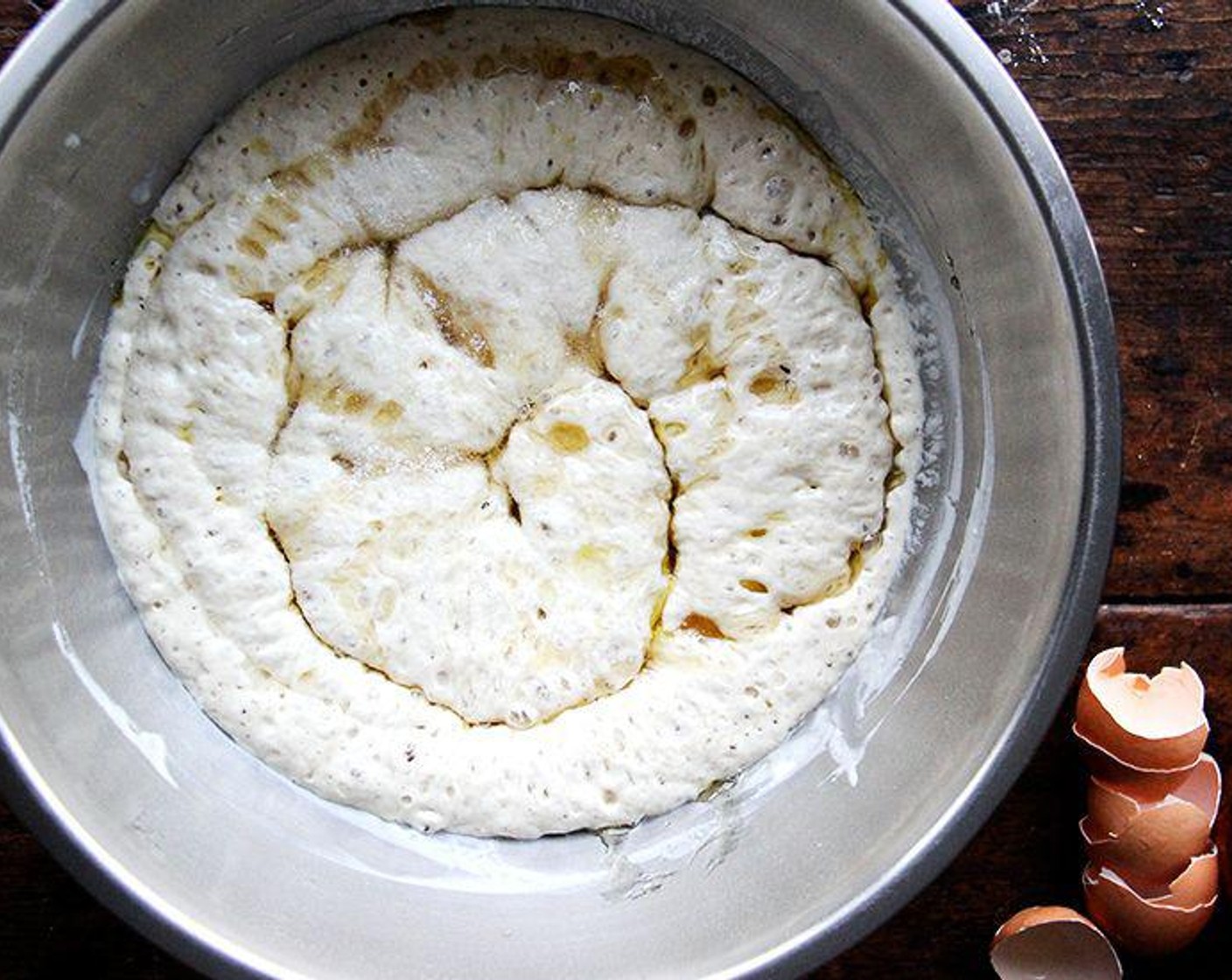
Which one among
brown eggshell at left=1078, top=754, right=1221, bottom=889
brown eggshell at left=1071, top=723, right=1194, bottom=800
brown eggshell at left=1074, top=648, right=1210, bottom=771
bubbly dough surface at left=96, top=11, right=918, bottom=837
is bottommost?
brown eggshell at left=1078, top=754, right=1221, bottom=889

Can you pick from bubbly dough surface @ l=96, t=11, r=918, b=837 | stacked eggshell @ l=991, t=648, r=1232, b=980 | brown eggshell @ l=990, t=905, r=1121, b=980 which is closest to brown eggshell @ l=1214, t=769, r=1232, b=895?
stacked eggshell @ l=991, t=648, r=1232, b=980

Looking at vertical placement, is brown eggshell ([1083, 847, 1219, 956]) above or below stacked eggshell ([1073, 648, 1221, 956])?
below

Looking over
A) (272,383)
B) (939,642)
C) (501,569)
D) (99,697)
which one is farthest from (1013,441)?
(99,697)

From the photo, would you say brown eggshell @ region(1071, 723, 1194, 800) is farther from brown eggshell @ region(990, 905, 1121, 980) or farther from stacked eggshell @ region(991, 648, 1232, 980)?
brown eggshell @ region(990, 905, 1121, 980)

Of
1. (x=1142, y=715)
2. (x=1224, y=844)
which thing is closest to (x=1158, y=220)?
(x=1142, y=715)

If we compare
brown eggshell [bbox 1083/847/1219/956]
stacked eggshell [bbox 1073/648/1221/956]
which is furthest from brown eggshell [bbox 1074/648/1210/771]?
brown eggshell [bbox 1083/847/1219/956]

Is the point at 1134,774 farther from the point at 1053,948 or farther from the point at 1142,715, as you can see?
the point at 1053,948
